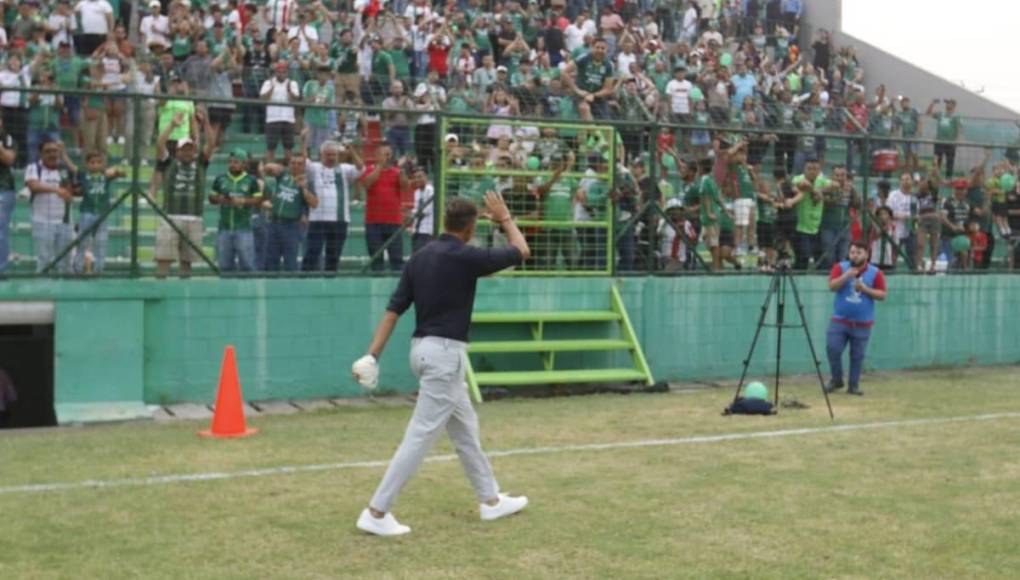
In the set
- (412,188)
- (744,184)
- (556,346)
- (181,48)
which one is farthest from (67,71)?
(744,184)

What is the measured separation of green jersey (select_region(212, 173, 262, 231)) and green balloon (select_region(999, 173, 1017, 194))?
10746 mm

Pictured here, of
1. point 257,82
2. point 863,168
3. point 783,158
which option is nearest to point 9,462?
point 257,82

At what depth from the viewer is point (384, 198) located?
1434 centimetres

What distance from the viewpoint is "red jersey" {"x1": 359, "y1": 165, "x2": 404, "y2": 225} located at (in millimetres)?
14297

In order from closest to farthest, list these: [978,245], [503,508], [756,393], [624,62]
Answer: [503,508] < [756,393] < [978,245] < [624,62]

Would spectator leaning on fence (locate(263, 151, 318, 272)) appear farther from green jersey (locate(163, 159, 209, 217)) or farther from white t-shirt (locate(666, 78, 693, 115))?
white t-shirt (locate(666, 78, 693, 115))

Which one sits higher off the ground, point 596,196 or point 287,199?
point 596,196

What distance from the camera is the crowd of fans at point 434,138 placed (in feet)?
44.0

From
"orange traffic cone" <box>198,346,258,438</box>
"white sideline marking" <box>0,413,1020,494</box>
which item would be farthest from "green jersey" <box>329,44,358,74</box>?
"white sideline marking" <box>0,413,1020,494</box>

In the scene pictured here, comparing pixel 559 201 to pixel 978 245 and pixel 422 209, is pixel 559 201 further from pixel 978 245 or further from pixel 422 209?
pixel 978 245

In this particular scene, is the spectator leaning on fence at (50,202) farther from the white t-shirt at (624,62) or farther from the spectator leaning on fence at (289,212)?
the white t-shirt at (624,62)

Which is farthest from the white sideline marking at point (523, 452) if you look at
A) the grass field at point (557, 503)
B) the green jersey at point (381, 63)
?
the green jersey at point (381, 63)

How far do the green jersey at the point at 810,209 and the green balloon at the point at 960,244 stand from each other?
2.54 metres

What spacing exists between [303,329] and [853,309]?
5.99 metres
